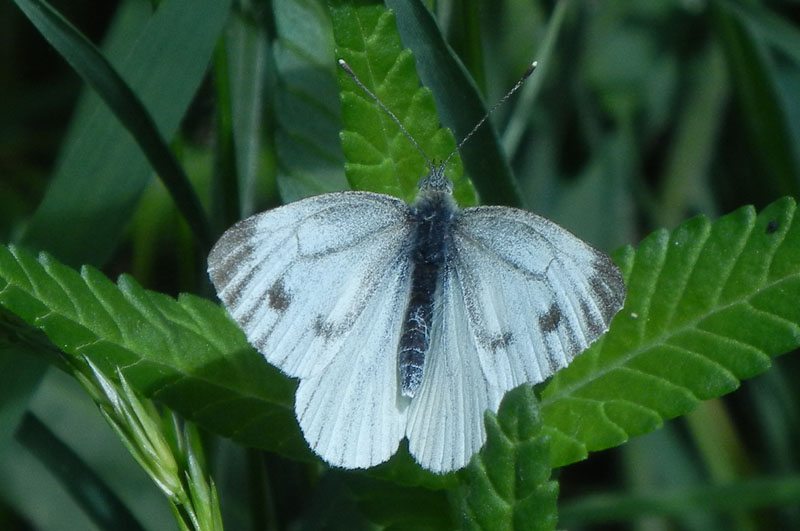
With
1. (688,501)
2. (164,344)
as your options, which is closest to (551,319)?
(164,344)

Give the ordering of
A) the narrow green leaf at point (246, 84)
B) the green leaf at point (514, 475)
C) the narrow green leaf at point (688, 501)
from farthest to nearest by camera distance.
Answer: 1. the narrow green leaf at point (688, 501)
2. the narrow green leaf at point (246, 84)
3. the green leaf at point (514, 475)

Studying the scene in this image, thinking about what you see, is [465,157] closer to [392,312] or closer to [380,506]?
[392,312]

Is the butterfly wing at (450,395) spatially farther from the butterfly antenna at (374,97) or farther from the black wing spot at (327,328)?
the butterfly antenna at (374,97)

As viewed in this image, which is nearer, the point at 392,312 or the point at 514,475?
the point at 514,475

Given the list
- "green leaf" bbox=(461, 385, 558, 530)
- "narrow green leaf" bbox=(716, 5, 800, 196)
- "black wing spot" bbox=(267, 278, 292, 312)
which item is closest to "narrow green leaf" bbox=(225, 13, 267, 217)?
"black wing spot" bbox=(267, 278, 292, 312)

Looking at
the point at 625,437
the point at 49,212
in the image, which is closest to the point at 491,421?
the point at 625,437

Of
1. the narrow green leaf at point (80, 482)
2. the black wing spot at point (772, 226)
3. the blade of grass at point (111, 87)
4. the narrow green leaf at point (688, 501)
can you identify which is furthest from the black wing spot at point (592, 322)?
the narrow green leaf at point (688, 501)

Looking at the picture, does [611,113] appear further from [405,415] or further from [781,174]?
[405,415]
